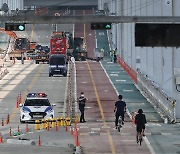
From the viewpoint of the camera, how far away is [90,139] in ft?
112

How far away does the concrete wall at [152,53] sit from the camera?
44844 mm

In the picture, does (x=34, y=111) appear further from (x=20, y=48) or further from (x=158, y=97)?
(x=20, y=48)

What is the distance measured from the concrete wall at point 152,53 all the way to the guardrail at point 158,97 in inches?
14.3

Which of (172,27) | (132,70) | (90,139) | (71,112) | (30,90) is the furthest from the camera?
(132,70)

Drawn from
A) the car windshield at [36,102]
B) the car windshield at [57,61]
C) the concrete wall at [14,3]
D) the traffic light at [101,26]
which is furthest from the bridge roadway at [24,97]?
the concrete wall at [14,3]

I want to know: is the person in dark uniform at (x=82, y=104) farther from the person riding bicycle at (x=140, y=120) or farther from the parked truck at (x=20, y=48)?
the parked truck at (x=20, y=48)

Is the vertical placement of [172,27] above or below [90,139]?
above

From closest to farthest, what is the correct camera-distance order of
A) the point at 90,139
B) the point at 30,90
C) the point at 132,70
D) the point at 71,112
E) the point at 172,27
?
the point at 172,27 < the point at 90,139 < the point at 71,112 < the point at 30,90 < the point at 132,70

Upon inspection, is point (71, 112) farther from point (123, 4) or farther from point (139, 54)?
point (123, 4)

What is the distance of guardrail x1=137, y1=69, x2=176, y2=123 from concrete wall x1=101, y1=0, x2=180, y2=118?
0.36 meters

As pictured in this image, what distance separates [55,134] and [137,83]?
26790 mm

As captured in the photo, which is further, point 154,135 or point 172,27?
point 154,135

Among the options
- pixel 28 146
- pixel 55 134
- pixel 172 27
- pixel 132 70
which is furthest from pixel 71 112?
pixel 132 70

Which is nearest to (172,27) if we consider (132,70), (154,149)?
(154,149)
